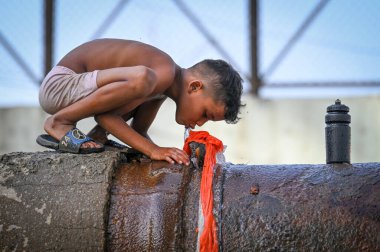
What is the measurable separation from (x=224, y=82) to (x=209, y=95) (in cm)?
11

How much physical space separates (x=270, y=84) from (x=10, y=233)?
3736 millimetres

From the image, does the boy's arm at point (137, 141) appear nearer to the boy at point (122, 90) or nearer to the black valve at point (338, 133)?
the boy at point (122, 90)

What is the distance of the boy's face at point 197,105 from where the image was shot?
315 cm

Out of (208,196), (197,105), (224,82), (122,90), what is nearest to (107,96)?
(122,90)

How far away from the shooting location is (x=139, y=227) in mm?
2316

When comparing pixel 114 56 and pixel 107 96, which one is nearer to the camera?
pixel 107 96

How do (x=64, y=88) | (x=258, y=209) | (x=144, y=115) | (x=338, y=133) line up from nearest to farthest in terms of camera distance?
(x=258, y=209) → (x=338, y=133) → (x=64, y=88) → (x=144, y=115)

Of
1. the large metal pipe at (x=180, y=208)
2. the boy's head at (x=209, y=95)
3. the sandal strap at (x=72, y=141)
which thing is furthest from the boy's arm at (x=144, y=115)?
the large metal pipe at (x=180, y=208)

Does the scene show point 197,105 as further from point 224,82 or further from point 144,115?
point 144,115

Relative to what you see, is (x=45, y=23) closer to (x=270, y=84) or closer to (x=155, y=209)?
(x=270, y=84)

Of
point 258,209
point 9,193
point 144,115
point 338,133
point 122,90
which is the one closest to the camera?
point 258,209

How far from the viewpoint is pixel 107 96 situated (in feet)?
9.30

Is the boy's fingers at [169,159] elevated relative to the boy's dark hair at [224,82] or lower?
lower

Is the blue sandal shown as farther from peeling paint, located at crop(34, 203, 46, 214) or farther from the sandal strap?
peeling paint, located at crop(34, 203, 46, 214)
